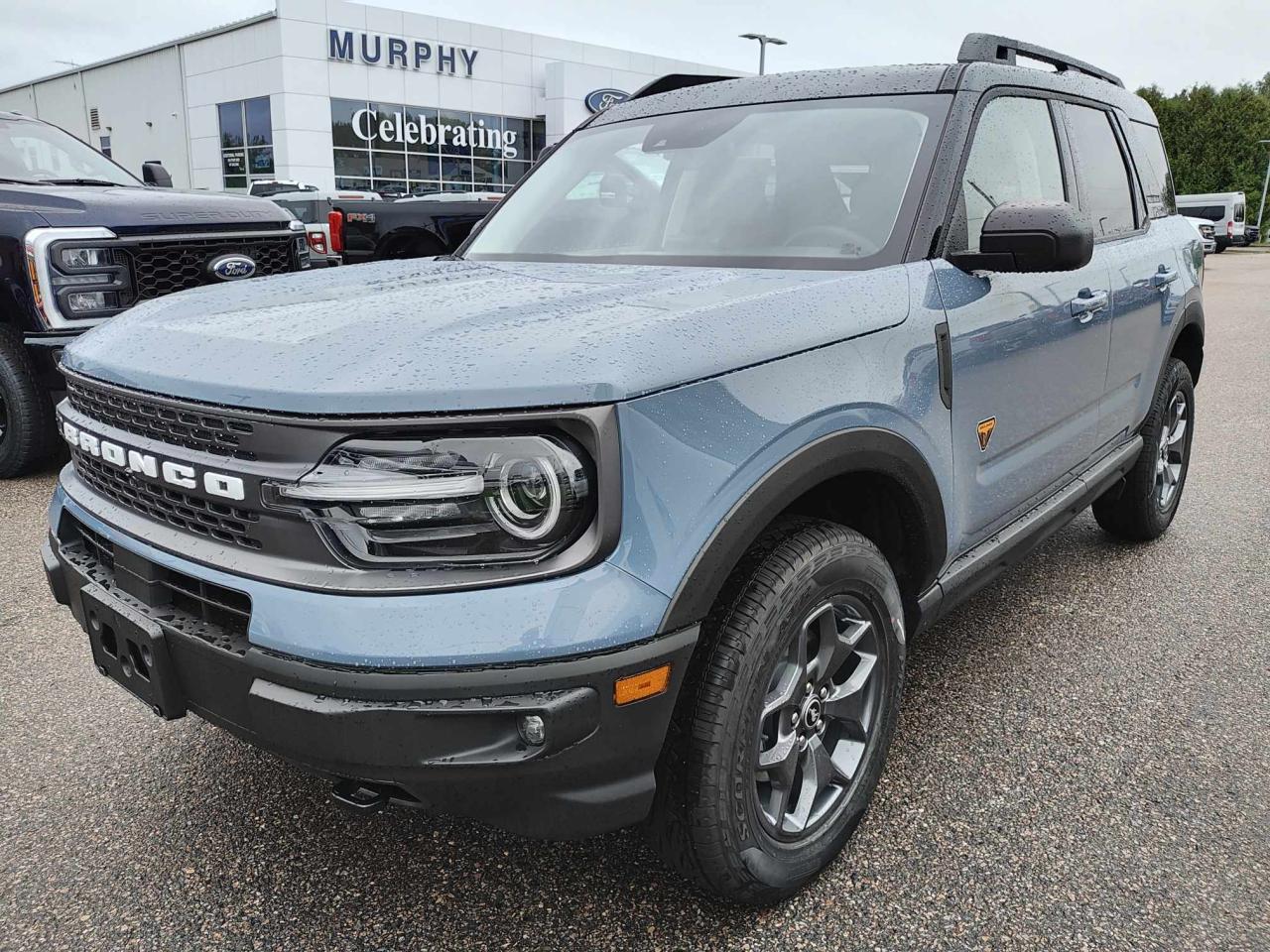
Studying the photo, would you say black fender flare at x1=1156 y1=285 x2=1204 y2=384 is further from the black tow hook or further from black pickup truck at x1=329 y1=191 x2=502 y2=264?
black pickup truck at x1=329 y1=191 x2=502 y2=264

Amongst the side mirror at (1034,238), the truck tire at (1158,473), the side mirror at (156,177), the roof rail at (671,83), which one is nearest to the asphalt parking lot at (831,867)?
the truck tire at (1158,473)

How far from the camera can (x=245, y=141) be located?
3206 centimetres

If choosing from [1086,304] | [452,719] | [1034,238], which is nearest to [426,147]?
[1086,304]

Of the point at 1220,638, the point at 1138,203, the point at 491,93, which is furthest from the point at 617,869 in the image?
the point at 491,93

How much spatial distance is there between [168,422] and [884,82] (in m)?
2.10

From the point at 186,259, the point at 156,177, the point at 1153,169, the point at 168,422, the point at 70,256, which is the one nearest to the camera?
the point at 168,422

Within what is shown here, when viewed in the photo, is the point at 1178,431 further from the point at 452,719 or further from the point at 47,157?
the point at 47,157

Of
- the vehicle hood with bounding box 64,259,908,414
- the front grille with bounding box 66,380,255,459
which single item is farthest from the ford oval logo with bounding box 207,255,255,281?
the front grille with bounding box 66,380,255,459

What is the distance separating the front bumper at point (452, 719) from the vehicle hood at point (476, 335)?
382 millimetres

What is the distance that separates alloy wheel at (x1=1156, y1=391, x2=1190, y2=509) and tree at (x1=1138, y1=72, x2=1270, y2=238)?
5636 cm

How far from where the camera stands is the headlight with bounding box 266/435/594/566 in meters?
1.57

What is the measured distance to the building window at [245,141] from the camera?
31.1 m

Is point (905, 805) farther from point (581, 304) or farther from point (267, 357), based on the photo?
point (267, 357)

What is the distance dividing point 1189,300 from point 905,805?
2.84m
